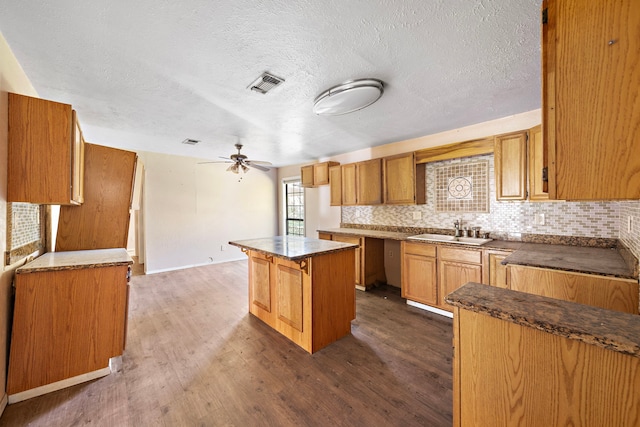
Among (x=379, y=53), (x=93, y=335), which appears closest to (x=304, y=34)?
(x=379, y=53)

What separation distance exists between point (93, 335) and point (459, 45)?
3.38m

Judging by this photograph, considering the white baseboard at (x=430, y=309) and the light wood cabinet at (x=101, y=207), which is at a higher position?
the light wood cabinet at (x=101, y=207)

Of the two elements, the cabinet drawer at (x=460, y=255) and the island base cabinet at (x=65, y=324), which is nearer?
the island base cabinet at (x=65, y=324)

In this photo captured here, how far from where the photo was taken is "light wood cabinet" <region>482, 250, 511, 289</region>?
8.01ft

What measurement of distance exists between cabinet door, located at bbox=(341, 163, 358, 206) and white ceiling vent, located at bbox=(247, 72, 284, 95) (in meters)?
2.29

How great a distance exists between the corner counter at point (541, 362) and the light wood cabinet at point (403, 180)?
8.36 feet

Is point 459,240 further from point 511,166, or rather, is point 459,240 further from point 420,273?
point 511,166

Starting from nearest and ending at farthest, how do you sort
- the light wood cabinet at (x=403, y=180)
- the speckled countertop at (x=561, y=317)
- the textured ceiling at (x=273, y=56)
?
the speckled countertop at (x=561, y=317)
the textured ceiling at (x=273, y=56)
the light wood cabinet at (x=403, y=180)

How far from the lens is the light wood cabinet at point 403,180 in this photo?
3479mm

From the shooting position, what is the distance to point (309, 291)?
224 centimetres

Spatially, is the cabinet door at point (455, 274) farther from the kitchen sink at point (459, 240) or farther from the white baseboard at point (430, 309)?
the kitchen sink at point (459, 240)

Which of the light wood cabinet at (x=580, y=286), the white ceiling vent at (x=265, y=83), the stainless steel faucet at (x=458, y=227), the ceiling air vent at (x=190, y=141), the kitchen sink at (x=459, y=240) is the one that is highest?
the ceiling air vent at (x=190, y=141)

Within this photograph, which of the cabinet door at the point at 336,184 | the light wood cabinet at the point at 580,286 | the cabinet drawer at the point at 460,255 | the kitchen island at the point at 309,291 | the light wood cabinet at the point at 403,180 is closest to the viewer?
the light wood cabinet at the point at 580,286

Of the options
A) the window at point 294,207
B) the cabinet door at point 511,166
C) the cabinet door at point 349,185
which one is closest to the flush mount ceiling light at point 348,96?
the cabinet door at point 511,166
